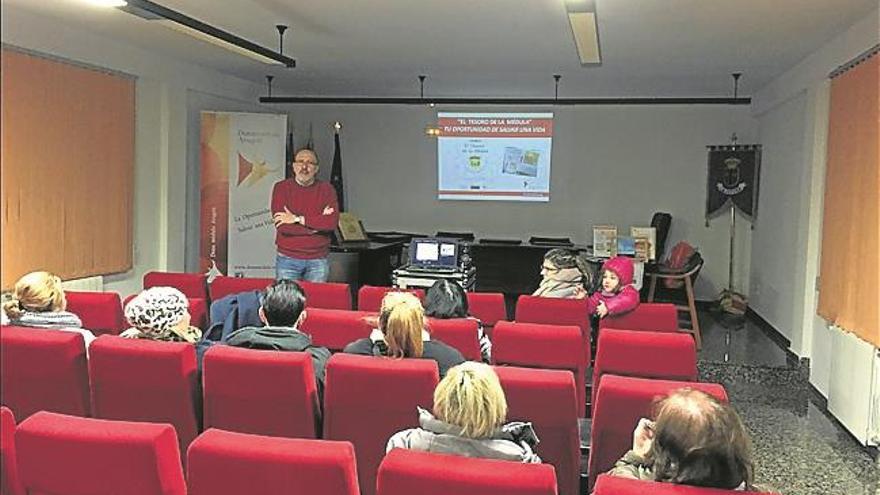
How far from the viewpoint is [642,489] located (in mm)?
1786

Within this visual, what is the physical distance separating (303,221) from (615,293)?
2651 mm

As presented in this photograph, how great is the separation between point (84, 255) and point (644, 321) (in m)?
5.03

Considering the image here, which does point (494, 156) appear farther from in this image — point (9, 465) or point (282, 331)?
point (9, 465)

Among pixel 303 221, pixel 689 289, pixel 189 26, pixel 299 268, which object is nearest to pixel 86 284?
pixel 299 268

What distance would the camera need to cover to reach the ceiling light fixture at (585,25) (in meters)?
4.58

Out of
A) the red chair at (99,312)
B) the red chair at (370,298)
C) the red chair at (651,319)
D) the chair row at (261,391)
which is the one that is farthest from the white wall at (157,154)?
the red chair at (651,319)

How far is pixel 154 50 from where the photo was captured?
26.5 ft

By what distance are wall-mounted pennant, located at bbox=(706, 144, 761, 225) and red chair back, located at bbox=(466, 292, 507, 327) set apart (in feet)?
20.6

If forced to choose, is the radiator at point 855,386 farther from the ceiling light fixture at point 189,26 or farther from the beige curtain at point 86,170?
the beige curtain at point 86,170

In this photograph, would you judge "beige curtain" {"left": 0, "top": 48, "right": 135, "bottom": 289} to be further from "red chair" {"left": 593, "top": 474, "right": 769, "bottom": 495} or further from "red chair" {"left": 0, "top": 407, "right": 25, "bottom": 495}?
"red chair" {"left": 593, "top": 474, "right": 769, "bottom": 495}

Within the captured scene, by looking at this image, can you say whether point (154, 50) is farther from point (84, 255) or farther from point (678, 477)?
point (678, 477)

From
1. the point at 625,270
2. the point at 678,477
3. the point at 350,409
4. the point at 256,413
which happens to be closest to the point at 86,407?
the point at 256,413

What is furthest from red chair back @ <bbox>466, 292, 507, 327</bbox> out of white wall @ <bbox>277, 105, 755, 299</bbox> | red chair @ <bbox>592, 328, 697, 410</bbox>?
white wall @ <bbox>277, 105, 755, 299</bbox>

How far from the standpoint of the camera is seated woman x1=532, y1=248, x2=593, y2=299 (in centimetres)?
568
